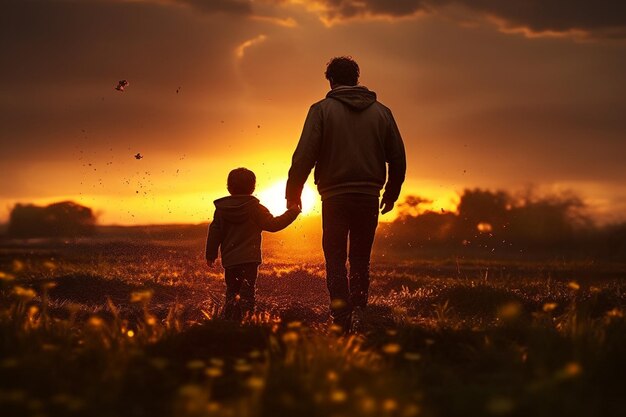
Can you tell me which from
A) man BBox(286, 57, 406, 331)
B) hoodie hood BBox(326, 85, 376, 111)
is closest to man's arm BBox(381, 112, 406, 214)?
man BBox(286, 57, 406, 331)

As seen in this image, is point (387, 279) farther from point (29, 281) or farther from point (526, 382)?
point (526, 382)

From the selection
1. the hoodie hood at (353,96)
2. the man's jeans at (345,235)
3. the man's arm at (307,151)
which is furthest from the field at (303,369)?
the hoodie hood at (353,96)

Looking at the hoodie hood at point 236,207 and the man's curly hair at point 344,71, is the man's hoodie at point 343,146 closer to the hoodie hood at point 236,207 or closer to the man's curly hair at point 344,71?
the man's curly hair at point 344,71

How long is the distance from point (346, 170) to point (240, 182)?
1.72 metres

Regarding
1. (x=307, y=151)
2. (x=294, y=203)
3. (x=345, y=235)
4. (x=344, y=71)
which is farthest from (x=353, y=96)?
(x=345, y=235)

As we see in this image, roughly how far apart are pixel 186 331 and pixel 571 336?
3022mm

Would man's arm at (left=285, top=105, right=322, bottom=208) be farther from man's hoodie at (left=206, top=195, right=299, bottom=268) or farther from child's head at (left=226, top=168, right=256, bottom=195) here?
child's head at (left=226, top=168, right=256, bottom=195)

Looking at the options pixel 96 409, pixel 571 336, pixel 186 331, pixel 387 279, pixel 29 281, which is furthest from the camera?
pixel 387 279

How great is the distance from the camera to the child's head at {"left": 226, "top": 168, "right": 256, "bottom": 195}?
29.0 ft

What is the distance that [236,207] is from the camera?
8.71m

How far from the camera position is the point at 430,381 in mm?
4707

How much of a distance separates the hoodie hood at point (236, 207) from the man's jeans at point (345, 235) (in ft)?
4.21

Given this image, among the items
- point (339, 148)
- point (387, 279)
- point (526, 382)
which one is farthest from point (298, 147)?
point (387, 279)

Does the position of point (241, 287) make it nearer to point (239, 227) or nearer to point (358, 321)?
point (239, 227)
